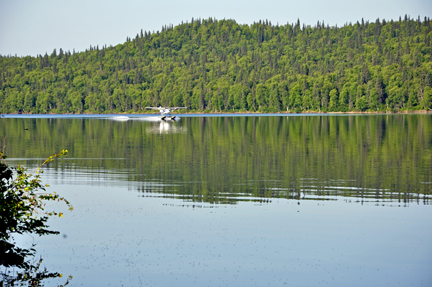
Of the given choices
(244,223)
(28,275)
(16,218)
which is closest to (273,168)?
(244,223)

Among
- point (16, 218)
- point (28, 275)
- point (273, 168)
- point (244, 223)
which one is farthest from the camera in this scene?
point (273, 168)

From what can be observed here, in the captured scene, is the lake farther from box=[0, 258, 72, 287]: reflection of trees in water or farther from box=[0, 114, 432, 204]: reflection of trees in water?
box=[0, 258, 72, 287]: reflection of trees in water

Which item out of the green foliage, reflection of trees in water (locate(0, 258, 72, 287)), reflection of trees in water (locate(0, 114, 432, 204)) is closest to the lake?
reflection of trees in water (locate(0, 114, 432, 204))

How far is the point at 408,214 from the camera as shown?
24.9 meters

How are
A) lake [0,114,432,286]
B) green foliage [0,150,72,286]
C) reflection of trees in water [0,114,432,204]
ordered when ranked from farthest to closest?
reflection of trees in water [0,114,432,204], lake [0,114,432,286], green foliage [0,150,72,286]

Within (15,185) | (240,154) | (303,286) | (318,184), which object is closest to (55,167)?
(240,154)

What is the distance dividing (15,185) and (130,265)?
15.2ft

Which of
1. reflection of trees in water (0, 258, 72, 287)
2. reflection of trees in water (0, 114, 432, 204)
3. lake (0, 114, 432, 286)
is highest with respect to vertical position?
reflection of trees in water (0, 114, 432, 204)

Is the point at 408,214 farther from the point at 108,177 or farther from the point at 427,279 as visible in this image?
the point at 108,177

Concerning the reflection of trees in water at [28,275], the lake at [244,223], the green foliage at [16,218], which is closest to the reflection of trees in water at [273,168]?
the lake at [244,223]

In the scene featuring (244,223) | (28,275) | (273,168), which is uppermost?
(273,168)

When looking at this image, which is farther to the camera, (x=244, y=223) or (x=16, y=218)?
(x=244, y=223)

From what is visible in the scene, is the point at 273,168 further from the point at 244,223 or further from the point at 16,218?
the point at 16,218

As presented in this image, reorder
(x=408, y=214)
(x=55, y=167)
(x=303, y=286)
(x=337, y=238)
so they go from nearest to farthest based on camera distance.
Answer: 1. (x=303, y=286)
2. (x=337, y=238)
3. (x=408, y=214)
4. (x=55, y=167)
